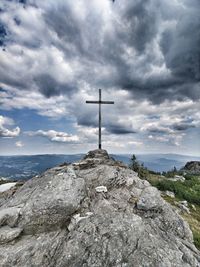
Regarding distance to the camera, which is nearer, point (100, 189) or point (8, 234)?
point (8, 234)

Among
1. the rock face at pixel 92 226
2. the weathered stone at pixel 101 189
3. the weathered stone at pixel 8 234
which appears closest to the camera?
the rock face at pixel 92 226

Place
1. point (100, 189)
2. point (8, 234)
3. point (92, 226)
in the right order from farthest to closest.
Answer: point (100, 189)
point (8, 234)
point (92, 226)

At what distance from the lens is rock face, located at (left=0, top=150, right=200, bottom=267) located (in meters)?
11.7

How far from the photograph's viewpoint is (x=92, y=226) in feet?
43.9

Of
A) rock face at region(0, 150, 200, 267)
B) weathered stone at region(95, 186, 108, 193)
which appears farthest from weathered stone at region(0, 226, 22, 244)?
weathered stone at region(95, 186, 108, 193)

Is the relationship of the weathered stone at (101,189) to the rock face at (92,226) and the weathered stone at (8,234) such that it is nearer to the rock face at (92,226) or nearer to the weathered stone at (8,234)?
the rock face at (92,226)

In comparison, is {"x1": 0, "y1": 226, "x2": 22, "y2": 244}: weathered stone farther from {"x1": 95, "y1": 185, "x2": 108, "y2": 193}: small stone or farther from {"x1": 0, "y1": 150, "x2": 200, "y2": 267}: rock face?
{"x1": 95, "y1": 185, "x2": 108, "y2": 193}: small stone

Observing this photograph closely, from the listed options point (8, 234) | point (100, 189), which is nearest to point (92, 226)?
point (100, 189)

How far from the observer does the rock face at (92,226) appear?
11.7 meters

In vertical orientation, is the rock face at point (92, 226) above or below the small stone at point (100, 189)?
below

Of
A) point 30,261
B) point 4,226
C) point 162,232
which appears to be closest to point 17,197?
point 4,226

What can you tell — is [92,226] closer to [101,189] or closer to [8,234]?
[101,189]

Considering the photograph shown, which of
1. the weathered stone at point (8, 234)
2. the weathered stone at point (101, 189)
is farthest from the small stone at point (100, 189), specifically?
the weathered stone at point (8, 234)

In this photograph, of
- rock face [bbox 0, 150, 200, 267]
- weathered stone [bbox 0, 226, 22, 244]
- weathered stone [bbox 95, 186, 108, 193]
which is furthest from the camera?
weathered stone [bbox 95, 186, 108, 193]
